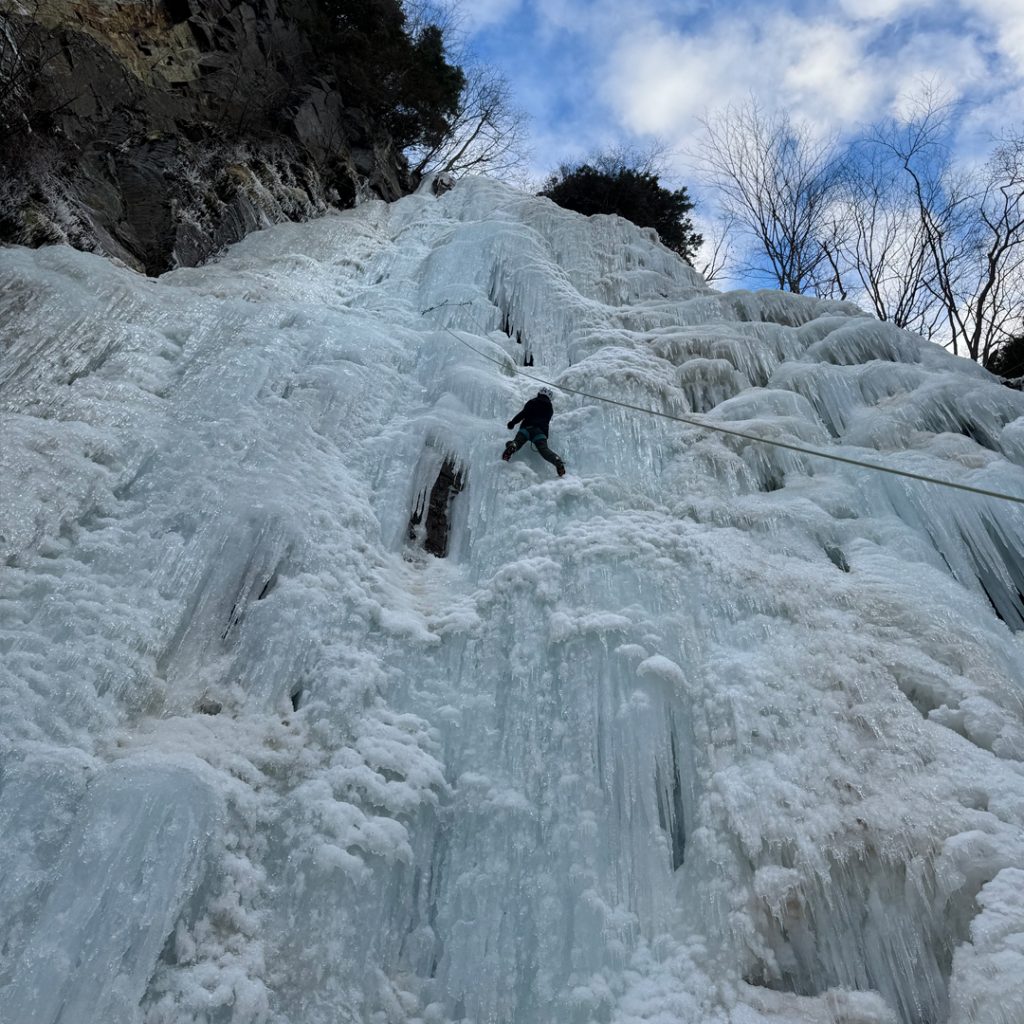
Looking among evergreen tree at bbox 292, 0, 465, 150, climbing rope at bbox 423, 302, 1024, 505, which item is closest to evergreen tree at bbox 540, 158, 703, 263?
evergreen tree at bbox 292, 0, 465, 150

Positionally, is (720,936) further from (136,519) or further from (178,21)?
(178,21)

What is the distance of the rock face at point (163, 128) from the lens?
257 inches

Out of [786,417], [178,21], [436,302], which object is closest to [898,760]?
[786,417]

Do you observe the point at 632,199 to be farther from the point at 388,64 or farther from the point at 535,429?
the point at 535,429

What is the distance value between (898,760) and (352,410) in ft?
14.1

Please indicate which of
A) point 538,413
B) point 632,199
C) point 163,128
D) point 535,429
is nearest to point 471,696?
point 535,429

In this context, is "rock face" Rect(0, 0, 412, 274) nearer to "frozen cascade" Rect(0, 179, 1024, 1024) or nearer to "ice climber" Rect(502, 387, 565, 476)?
"frozen cascade" Rect(0, 179, 1024, 1024)

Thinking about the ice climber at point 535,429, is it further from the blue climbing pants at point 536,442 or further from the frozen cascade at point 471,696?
the frozen cascade at point 471,696

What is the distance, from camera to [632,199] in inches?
566

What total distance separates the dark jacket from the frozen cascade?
326 mm

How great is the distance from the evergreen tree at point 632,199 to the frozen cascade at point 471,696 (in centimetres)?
1023

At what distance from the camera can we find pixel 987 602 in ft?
12.9

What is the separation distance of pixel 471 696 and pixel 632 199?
1373 centimetres

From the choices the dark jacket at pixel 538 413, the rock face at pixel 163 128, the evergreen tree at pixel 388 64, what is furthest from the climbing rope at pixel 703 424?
the evergreen tree at pixel 388 64
